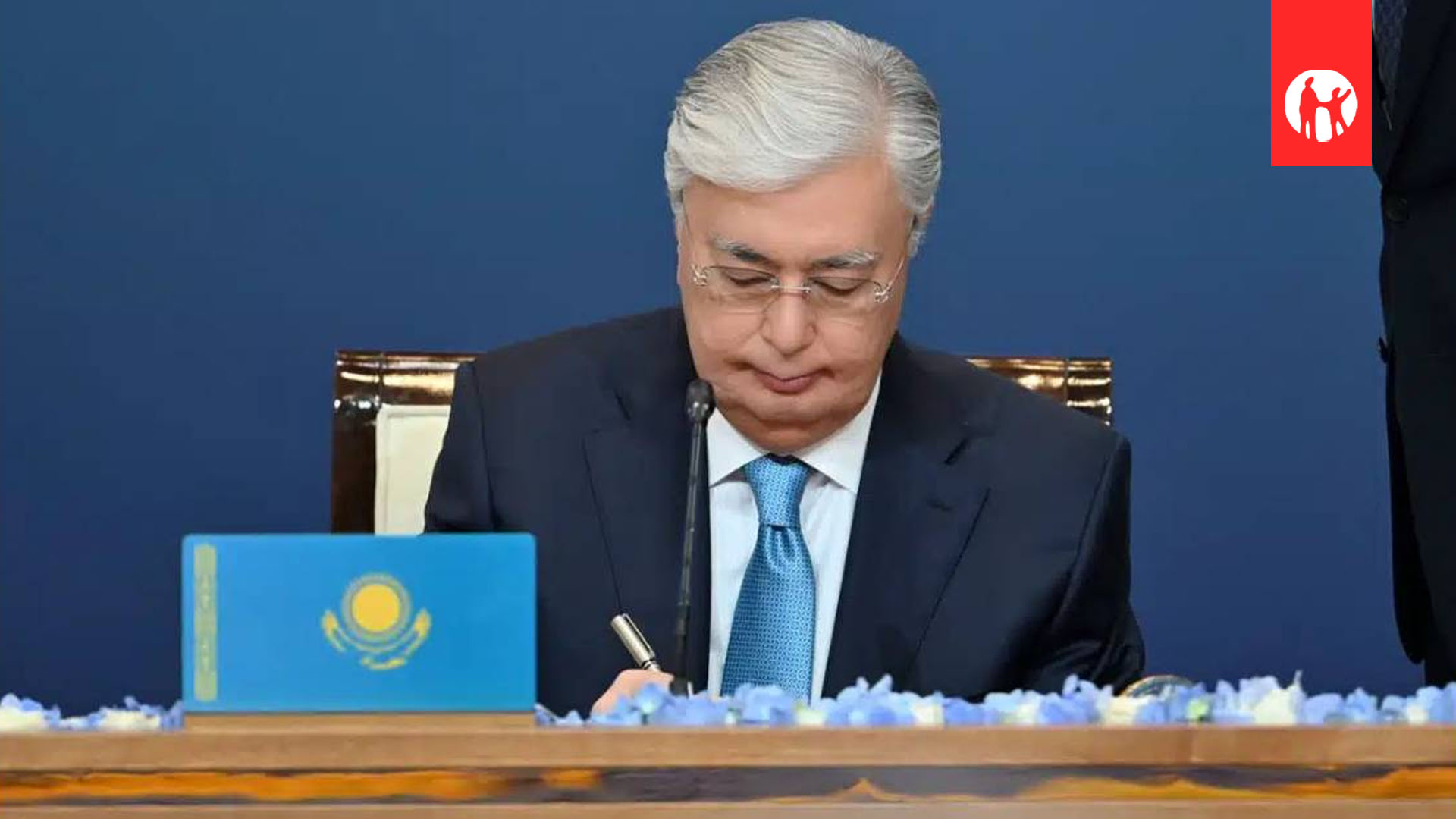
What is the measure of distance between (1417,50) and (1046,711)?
114 cm

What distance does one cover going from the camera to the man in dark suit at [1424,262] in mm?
2000

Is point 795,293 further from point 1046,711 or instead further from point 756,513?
point 1046,711

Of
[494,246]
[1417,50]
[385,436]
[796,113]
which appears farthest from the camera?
[494,246]

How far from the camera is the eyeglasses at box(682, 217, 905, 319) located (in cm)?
178

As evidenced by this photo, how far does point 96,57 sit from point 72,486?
60 centimetres

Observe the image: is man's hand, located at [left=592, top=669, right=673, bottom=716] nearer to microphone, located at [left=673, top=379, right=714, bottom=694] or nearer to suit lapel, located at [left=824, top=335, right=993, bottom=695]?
microphone, located at [left=673, top=379, right=714, bottom=694]

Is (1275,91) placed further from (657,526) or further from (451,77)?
(657,526)

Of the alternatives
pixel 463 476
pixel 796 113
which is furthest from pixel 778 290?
pixel 463 476

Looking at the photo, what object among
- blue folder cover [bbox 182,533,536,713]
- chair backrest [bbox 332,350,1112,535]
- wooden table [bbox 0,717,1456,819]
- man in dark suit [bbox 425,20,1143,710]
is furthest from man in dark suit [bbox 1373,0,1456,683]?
blue folder cover [bbox 182,533,536,713]

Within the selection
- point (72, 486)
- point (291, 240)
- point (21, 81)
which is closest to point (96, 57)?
point (21, 81)

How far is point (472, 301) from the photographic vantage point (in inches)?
116

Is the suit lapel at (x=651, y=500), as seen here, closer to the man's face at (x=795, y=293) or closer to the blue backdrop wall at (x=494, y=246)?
the man's face at (x=795, y=293)

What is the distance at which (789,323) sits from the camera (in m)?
1.77

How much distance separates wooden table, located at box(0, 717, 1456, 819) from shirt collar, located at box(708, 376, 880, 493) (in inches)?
33.0
